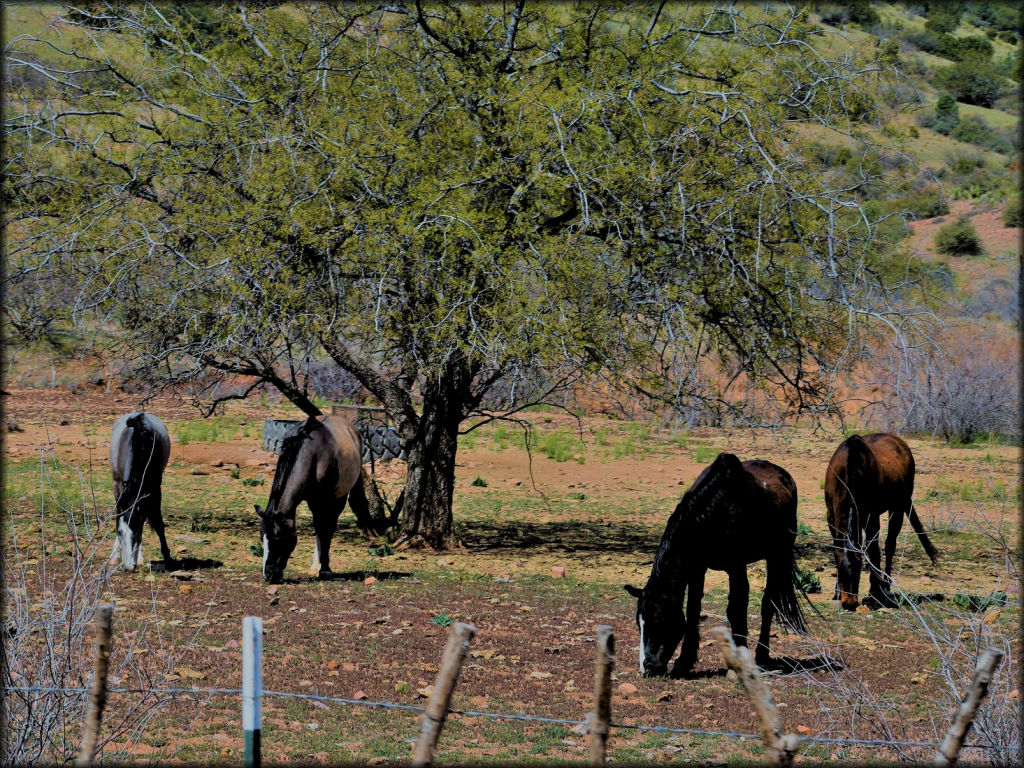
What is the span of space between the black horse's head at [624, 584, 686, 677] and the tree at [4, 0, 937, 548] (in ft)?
15.3

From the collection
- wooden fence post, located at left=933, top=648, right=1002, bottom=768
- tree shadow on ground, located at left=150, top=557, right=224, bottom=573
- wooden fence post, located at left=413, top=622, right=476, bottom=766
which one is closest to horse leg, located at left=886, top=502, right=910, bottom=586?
tree shadow on ground, located at left=150, top=557, right=224, bottom=573

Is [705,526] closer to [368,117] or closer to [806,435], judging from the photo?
[368,117]

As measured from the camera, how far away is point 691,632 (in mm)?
8961

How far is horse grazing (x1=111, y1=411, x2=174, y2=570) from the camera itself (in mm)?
13023

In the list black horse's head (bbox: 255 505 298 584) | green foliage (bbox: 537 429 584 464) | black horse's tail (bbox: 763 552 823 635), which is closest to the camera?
black horse's tail (bbox: 763 552 823 635)

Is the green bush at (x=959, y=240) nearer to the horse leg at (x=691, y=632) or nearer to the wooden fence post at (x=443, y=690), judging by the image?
the horse leg at (x=691, y=632)

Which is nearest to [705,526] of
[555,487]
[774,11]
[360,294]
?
[360,294]

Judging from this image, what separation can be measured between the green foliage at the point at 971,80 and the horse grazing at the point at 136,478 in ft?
202

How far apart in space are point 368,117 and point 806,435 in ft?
73.4

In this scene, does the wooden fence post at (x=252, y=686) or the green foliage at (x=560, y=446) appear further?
the green foliage at (x=560, y=446)

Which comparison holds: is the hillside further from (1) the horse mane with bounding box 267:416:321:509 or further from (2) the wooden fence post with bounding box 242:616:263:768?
(2) the wooden fence post with bounding box 242:616:263:768

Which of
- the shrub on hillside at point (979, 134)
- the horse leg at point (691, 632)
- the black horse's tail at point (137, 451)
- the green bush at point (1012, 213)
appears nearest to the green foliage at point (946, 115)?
the shrub on hillside at point (979, 134)

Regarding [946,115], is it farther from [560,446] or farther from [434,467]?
[434,467]

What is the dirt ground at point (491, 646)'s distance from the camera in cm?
729
